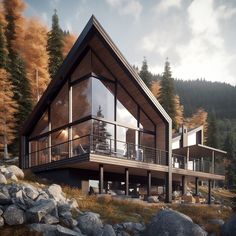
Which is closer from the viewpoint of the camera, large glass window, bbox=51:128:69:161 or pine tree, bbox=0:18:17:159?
large glass window, bbox=51:128:69:161

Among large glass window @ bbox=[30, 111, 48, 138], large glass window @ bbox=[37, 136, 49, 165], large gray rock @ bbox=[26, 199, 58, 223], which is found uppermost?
large glass window @ bbox=[30, 111, 48, 138]

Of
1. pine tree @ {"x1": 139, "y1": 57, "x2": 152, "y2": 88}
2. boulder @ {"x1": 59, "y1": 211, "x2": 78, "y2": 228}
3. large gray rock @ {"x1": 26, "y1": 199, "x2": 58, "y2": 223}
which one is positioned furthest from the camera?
pine tree @ {"x1": 139, "y1": 57, "x2": 152, "y2": 88}

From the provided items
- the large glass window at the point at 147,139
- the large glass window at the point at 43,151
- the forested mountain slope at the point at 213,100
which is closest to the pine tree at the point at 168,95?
the large glass window at the point at 147,139

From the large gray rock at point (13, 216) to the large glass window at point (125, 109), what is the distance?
437 inches

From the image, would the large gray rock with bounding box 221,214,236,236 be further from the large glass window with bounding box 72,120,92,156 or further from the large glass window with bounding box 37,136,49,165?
the large glass window with bounding box 37,136,49,165

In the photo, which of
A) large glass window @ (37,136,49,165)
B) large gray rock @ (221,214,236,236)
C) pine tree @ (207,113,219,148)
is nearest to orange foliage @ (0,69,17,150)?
large glass window @ (37,136,49,165)

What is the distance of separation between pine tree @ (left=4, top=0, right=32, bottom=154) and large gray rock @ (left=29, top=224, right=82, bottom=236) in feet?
79.2

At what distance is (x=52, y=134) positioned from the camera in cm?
2297

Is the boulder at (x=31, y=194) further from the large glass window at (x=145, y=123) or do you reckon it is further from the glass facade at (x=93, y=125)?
the large glass window at (x=145, y=123)

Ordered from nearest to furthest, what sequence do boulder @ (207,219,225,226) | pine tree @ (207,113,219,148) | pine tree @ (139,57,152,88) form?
1. boulder @ (207,219,225,226)
2. pine tree @ (139,57,152,88)
3. pine tree @ (207,113,219,148)

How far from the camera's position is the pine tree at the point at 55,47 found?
43559 mm

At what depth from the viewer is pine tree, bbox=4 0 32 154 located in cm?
3528

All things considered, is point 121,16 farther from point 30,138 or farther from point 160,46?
point 30,138

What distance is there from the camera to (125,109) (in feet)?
73.5
